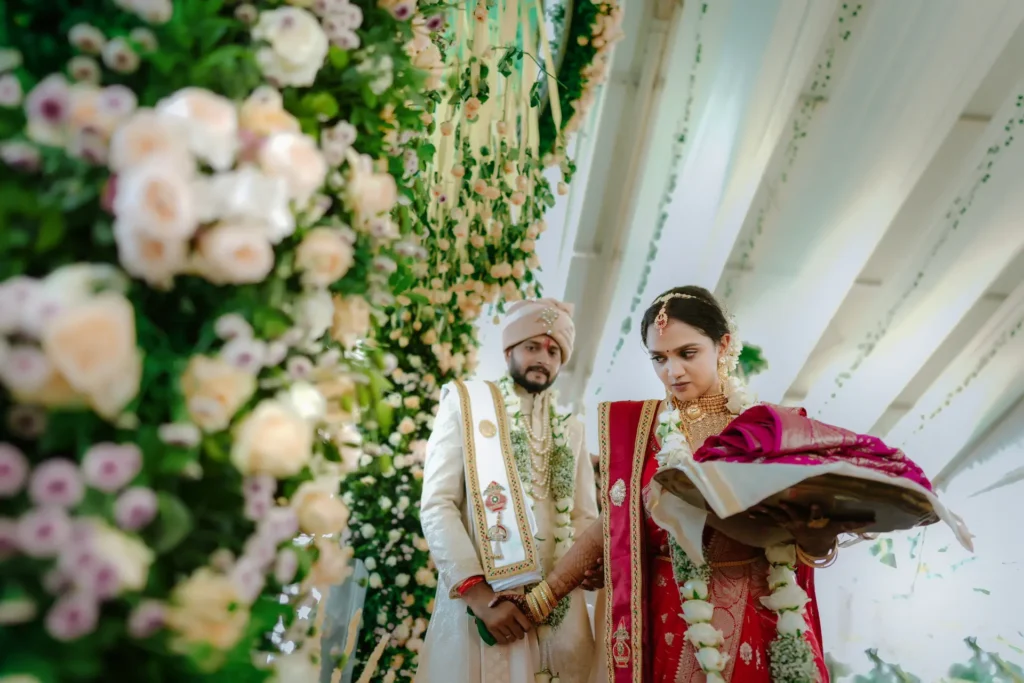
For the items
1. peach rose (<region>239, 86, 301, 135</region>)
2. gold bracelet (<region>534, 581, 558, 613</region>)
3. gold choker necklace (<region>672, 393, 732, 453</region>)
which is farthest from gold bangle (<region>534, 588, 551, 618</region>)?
A: peach rose (<region>239, 86, 301, 135</region>)

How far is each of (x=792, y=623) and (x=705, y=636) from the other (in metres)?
0.18

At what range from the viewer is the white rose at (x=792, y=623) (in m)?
1.55

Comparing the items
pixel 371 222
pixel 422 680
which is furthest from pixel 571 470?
pixel 371 222

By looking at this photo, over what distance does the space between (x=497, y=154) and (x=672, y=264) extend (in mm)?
2315

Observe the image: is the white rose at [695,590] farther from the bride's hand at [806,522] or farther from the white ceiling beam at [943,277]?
the white ceiling beam at [943,277]

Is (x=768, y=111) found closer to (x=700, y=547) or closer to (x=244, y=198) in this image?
(x=700, y=547)

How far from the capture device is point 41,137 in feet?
1.96

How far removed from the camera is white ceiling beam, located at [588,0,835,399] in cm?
339

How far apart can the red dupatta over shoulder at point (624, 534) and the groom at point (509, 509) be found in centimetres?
27

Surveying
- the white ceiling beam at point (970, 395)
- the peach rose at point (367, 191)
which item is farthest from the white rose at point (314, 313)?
the white ceiling beam at point (970, 395)

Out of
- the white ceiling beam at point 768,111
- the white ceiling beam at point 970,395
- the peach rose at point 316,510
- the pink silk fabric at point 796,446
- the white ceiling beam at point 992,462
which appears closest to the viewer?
the peach rose at point 316,510

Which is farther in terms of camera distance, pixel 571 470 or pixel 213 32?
pixel 571 470

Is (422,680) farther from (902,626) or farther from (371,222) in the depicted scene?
(902,626)

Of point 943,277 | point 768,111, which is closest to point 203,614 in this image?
point 768,111
